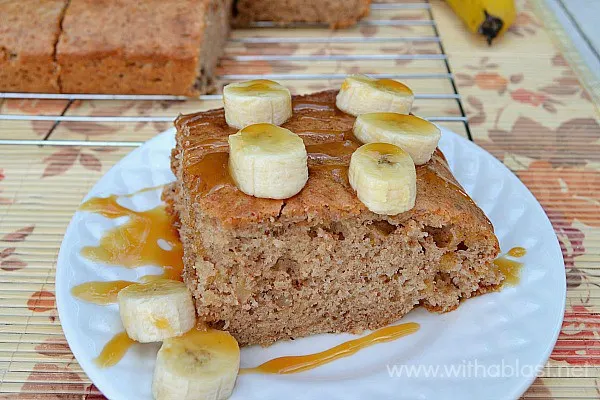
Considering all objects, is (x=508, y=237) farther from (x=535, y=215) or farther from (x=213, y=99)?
(x=213, y=99)

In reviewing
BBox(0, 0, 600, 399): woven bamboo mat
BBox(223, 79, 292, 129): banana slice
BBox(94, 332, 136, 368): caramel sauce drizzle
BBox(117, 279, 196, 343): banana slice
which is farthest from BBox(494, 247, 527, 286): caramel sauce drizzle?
BBox(94, 332, 136, 368): caramel sauce drizzle

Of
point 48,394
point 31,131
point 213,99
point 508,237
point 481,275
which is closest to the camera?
point 48,394

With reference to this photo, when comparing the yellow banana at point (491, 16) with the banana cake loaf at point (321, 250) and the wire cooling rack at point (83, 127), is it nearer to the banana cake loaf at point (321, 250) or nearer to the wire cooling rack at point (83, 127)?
the wire cooling rack at point (83, 127)

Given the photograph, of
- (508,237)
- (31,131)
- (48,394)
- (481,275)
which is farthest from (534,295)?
(31,131)

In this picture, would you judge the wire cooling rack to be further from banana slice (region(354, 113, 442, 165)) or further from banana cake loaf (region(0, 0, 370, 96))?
banana slice (region(354, 113, 442, 165))

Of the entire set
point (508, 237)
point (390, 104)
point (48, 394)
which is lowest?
point (48, 394)

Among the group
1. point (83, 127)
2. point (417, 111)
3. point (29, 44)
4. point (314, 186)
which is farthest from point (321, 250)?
point (29, 44)
